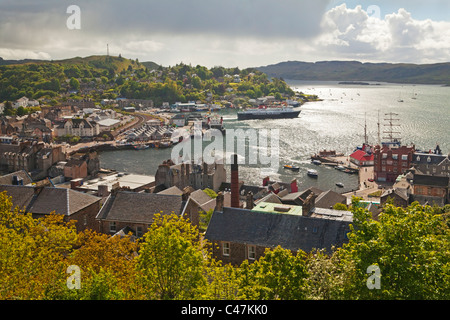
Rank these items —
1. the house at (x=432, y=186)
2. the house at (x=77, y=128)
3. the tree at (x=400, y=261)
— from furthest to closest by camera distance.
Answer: the house at (x=77, y=128) → the house at (x=432, y=186) → the tree at (x=400, y=261)

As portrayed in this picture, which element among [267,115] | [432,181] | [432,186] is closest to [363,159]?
[432,181]

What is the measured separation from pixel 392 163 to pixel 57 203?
163 feet

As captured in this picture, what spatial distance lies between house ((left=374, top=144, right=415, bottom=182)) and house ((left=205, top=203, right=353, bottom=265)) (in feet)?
140

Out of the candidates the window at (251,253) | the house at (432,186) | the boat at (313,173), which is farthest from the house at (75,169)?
the house at (432,186)

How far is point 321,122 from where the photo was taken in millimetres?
135500

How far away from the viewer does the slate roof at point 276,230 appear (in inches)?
960

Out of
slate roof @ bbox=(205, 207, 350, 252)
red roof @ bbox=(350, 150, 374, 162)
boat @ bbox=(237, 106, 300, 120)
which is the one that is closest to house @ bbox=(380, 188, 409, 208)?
slate roof @ bbox=(205, 207, 350, 252)

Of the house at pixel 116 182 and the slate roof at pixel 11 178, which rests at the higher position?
the slate roof at pixel 11 178

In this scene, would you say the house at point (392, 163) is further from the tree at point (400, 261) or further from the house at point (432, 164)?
the tree at point (400, 261)

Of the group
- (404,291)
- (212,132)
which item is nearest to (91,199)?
(404,291)

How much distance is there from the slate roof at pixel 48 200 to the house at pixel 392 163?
151ft

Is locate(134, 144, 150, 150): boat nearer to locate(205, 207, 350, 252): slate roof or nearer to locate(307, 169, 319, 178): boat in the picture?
locate(307, 169, 319, 178): boat

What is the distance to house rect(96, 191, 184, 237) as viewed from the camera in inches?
1194

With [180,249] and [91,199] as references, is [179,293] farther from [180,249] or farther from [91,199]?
[91,199]
